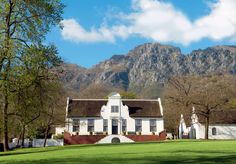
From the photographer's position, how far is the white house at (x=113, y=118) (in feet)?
285

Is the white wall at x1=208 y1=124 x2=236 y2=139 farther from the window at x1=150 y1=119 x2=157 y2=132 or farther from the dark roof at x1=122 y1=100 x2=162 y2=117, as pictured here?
the dark roof at x1=122 y1=100 x2=162 y2=117

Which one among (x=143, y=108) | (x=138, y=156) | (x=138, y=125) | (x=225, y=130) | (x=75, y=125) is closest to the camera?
(x=138, y=156)

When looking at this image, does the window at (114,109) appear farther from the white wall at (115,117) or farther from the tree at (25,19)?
the tree at (25,19)

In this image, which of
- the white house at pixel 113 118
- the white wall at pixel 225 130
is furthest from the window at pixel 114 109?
the white wall at pixel 225 130

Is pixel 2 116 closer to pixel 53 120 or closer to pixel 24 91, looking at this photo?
pixel 24 91

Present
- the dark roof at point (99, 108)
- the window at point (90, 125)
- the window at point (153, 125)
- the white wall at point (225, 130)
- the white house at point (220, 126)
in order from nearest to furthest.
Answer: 1. the white house at point (220, 126)
2. the white wall at point (225, 130)
3. the window at point (90, 125)
4. the dark roof at point (99, 108)
5. the window at point (153, 125)

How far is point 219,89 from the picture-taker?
76.3 metres

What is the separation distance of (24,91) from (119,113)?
62.7 m

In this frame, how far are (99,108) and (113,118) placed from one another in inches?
145

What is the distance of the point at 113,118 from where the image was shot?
89.9 meters

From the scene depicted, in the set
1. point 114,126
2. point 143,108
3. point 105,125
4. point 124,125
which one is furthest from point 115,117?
point 143,108

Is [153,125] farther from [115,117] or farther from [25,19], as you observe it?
[25,19]

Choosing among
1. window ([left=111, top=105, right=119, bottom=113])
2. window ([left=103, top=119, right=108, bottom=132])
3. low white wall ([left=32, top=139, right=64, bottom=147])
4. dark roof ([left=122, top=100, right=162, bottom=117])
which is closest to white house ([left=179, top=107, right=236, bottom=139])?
dark roof ([left=122, top=100, right=162, bottom=117])

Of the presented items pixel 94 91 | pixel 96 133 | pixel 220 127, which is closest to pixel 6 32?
pixel 96 133
